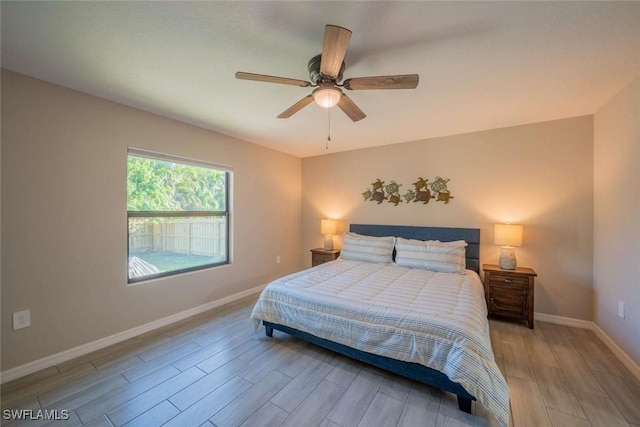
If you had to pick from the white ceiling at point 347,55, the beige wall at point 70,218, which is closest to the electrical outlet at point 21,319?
the beige wall at point 70,218

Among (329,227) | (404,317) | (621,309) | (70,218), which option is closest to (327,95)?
(404,317)

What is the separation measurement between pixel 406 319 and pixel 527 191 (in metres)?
2.56

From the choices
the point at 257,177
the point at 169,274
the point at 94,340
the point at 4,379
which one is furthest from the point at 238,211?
the point at 4,379

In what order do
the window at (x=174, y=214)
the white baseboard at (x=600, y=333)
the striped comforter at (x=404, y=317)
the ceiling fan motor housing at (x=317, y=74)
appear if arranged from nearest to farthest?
the striped comforter at (x=404, y=317) → the ceiling fan motor housing at (x=317, y=74) → the white baseboard at (x=600, y=333) → the window at (x=174, y=214)

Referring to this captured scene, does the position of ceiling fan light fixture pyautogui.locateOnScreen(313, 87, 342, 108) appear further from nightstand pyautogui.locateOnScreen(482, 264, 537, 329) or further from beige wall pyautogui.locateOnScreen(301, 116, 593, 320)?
nightstand pyautogui.locateOnScreen(482, 264, 537, 329)

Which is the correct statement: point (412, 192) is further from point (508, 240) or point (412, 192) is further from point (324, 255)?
point (324, 255)

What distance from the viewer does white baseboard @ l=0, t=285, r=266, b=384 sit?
1930mm

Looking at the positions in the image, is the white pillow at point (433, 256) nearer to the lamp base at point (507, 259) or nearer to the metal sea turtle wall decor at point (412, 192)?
the lamp base at point (507, 259)

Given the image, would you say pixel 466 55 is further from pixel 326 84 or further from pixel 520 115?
pixel 520 115

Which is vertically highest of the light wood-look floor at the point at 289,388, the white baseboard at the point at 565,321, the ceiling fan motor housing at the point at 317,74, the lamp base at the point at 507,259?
the ceiling fan motor housing at the point at 317,74

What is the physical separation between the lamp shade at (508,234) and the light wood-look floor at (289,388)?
1022 millimetres

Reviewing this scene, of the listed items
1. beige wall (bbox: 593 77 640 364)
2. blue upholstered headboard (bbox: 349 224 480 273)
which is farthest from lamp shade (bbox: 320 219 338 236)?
beige wall (bbox: 593 77 640 364)

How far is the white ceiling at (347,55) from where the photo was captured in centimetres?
138

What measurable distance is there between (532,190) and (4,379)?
535cm
